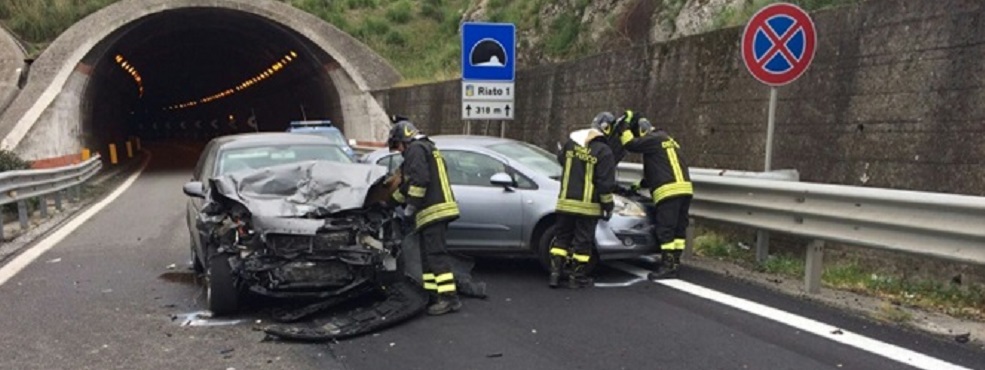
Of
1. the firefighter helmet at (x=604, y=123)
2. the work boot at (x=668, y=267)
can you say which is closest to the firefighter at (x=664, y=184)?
the work boot at (x=668, y=267)

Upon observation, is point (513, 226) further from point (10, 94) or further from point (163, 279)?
point (10, 94)

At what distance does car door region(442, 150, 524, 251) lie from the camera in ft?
24.5

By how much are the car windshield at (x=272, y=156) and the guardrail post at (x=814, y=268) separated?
4620mm

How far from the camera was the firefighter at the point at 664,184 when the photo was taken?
7008 mm

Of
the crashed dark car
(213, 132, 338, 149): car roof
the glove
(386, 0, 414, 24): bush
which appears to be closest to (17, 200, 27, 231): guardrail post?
(213, 132, 338, 149): car roof

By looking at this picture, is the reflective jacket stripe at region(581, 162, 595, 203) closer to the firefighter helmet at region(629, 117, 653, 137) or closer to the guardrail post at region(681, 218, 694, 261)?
the firefighter helmet at region(629, 117, 653, 137)

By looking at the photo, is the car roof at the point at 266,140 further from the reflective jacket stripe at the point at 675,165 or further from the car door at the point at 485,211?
the reflective jacket stripe at the point at 675,165

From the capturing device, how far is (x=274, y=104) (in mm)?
40938

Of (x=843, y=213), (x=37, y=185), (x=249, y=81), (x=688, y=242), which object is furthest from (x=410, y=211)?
(x=249, y=81)

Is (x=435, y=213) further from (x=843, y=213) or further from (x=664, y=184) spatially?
(x=843, y=213)

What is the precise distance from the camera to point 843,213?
6020mm

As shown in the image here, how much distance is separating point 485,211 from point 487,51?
4.43 m

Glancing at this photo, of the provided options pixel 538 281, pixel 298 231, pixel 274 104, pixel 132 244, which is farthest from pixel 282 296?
pixel 274 104

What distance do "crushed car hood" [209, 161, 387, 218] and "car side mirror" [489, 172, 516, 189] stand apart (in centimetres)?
119
